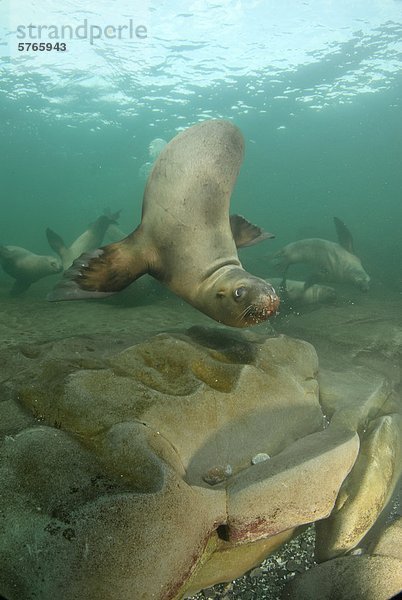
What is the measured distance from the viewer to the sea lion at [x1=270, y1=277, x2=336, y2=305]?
30.1ft

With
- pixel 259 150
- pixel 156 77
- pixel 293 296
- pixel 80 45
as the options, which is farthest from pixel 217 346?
pixel 259 150

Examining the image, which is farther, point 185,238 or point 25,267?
point 25,267

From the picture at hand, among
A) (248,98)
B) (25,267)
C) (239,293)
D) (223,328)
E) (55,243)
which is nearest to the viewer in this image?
(239,293)

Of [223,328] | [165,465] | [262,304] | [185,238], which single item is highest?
[185,238]

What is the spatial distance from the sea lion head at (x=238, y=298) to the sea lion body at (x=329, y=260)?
25.0 ft

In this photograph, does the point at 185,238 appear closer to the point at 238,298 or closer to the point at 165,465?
the point at 238,298

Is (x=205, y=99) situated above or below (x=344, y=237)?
above

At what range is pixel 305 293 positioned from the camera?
369 inches

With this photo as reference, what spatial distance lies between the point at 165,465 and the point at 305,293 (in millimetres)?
7816

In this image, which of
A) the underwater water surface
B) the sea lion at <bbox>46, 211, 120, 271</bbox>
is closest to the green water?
the underwater water surface

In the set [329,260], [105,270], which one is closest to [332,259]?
[329,260]

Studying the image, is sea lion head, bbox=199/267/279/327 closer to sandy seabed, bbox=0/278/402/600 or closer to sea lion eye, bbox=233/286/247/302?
sea lion eye, bbox=233/286/247/302

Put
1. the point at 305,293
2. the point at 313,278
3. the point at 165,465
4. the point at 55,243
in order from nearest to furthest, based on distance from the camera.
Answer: the point at 165,465, the point at 305,293, the point at 313,278, the point at 55,243

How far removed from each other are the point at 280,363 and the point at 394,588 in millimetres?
1905
